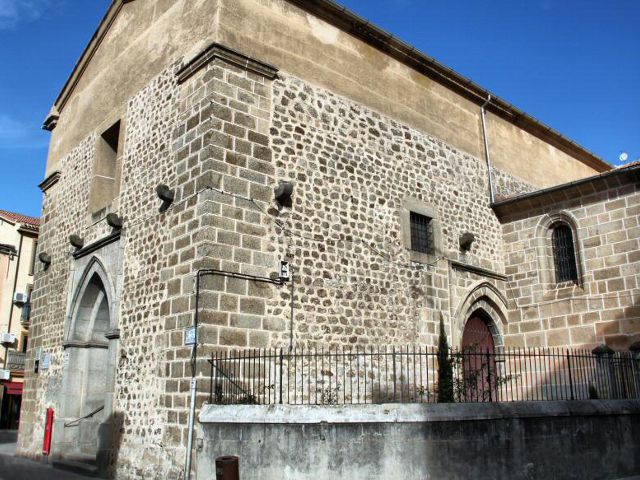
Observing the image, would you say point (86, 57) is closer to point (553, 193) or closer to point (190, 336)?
point (190, 336)

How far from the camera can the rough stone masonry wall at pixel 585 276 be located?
13.1m

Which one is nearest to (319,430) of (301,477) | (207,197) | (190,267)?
(301,477)

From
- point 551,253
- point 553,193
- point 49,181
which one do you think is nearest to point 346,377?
point 551,253

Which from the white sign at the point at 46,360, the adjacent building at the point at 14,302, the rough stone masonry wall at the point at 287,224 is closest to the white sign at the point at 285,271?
the rough stone masonry wall at the point at 287,224

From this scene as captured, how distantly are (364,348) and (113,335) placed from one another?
15.1 ft

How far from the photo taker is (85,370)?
12789 millimetres

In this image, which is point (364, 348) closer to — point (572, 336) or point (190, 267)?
point (190, 267)

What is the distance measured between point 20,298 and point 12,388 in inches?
159

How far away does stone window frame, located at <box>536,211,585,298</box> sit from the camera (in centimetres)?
1412

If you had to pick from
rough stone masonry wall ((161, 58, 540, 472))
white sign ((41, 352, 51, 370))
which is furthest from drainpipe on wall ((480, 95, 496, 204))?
white sign ((41, 352, 51, 370))

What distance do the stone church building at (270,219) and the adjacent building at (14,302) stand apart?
541 inches

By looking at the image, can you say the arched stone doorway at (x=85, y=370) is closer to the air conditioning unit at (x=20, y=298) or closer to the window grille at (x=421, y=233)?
the window grille at (x=421, y=233)

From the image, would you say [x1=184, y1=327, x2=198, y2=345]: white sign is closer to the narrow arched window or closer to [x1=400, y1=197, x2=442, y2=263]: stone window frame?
[x1=400, y1=197, x2=442, y2=263]: stone window frame

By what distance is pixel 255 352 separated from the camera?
30.5 feet
